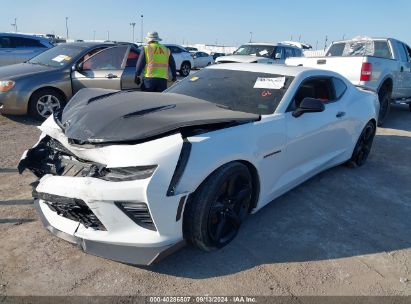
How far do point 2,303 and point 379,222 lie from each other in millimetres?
3345

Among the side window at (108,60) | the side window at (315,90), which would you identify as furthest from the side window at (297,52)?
the side window at (315,90)

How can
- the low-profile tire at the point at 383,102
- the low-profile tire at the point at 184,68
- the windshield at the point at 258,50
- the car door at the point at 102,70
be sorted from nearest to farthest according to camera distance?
the car door at the point at 102,70
the low-profile tire at the point at 383,102
the windshield at the point at 258,50
the low-profile tire at the point at 184,68

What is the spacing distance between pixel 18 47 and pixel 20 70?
5.08 metres

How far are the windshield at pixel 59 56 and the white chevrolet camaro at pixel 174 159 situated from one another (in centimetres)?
367

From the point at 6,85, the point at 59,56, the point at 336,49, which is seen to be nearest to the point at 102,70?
the point at 59,56

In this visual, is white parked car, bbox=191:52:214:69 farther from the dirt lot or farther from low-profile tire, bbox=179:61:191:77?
the dirt lot

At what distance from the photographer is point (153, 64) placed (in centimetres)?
643

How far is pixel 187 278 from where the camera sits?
2.65 m

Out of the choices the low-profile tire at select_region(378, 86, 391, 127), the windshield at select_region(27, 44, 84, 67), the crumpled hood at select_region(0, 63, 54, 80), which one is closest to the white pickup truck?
the low-profile tire at select_region(378, 86, 391, 127)

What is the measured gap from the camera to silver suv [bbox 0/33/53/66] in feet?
35.7

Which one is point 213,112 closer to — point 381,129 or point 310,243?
point 310,243

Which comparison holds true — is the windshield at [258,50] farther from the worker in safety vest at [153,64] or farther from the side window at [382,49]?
the worker in safety vest at [153,64]

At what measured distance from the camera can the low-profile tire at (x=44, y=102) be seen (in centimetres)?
664

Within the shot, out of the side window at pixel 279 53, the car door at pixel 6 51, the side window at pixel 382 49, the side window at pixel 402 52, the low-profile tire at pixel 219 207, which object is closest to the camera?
the low-profile tire at pixel 219 207
